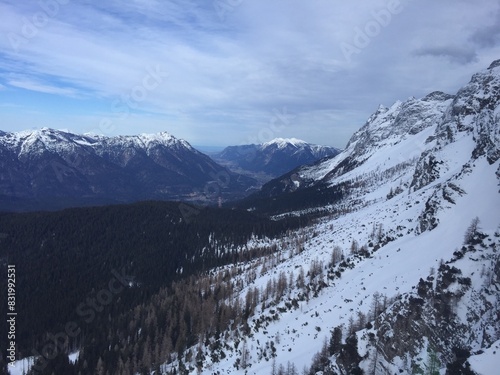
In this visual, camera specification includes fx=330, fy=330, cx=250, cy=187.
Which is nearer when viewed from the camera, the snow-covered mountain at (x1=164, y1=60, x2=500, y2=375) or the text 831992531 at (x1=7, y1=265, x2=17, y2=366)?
the snow-covered mountain at (x1=164, y1=60, x2=500, y2=375)

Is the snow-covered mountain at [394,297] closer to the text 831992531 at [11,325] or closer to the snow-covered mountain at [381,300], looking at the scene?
the snow-covered mountain at [381,300]

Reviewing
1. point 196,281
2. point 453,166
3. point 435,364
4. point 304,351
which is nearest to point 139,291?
point 196,281

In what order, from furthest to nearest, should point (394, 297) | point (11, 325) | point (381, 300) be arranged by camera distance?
point (11, 325) → point (381, 300) → point (394, 297)

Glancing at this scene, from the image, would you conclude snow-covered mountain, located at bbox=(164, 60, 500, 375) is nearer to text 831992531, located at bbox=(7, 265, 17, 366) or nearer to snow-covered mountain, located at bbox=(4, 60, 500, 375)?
snow-covered mountain, located at bbox=(4, 60, 500, 375)

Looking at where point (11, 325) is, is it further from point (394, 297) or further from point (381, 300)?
point (394, 297)

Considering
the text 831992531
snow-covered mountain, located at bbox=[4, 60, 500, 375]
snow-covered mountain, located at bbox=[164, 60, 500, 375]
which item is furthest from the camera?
the text 831992531

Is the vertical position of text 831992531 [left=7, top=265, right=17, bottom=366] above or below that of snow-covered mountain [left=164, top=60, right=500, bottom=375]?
below

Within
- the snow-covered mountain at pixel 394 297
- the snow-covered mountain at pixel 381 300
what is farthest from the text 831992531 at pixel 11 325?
the snow-covered mountain at pixel 394 297

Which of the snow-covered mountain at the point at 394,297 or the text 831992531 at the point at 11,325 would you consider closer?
the snow-covered mountain at the point at 394,297

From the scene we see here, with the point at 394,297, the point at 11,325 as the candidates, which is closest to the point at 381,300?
the point at 394,297

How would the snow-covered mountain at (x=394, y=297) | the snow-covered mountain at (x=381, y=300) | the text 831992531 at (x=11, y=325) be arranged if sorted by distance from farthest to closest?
1. the text 831992531 at (x=11, y=325)
2. the snow-covered mountain at (x=381, y=300)
3. the snow-covered mountain at (x=394, y=297)

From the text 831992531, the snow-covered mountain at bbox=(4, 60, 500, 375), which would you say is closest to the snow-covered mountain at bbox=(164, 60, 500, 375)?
the snow-covered mountain at bbox=(4, 60, 500, 375)

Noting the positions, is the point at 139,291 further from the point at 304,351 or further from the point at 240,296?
the point at 304,351
